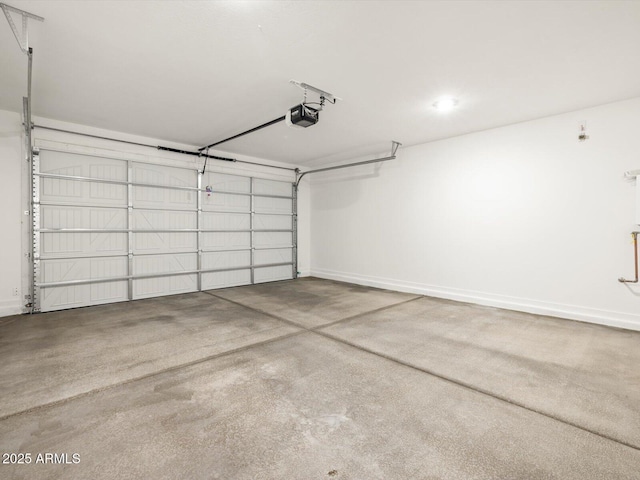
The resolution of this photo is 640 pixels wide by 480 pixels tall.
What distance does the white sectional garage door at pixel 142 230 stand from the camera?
4551 mm

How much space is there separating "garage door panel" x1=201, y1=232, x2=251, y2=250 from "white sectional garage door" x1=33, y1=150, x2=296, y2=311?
2cm

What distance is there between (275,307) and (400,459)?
332 cm

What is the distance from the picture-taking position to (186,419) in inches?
75.3

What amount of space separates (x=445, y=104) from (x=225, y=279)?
5.17 metres

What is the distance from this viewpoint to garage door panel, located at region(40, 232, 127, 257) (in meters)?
4.51

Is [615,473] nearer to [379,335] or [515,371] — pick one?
[515,371]

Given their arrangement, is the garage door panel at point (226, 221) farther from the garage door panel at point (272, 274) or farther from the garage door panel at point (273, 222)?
the garage door panel at point (272, 274)

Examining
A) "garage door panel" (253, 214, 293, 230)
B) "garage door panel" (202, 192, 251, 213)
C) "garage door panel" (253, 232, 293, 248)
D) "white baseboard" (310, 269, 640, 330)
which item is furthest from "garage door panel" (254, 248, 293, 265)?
"white baseboard" (310, 269, 640, 330)

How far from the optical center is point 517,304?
456cm

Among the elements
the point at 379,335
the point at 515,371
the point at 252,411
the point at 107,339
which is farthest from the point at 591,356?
the point at 107,339

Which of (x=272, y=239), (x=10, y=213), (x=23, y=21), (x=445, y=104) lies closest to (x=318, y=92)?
(x=445, y=104)

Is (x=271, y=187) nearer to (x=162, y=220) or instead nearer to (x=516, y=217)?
(x=162, y=220)

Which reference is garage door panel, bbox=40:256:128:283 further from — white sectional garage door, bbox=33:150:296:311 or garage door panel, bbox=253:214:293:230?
garage door panel, bbox=253:214:293:230

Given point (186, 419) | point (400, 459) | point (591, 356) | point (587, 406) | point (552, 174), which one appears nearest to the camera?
point (400, 459)
